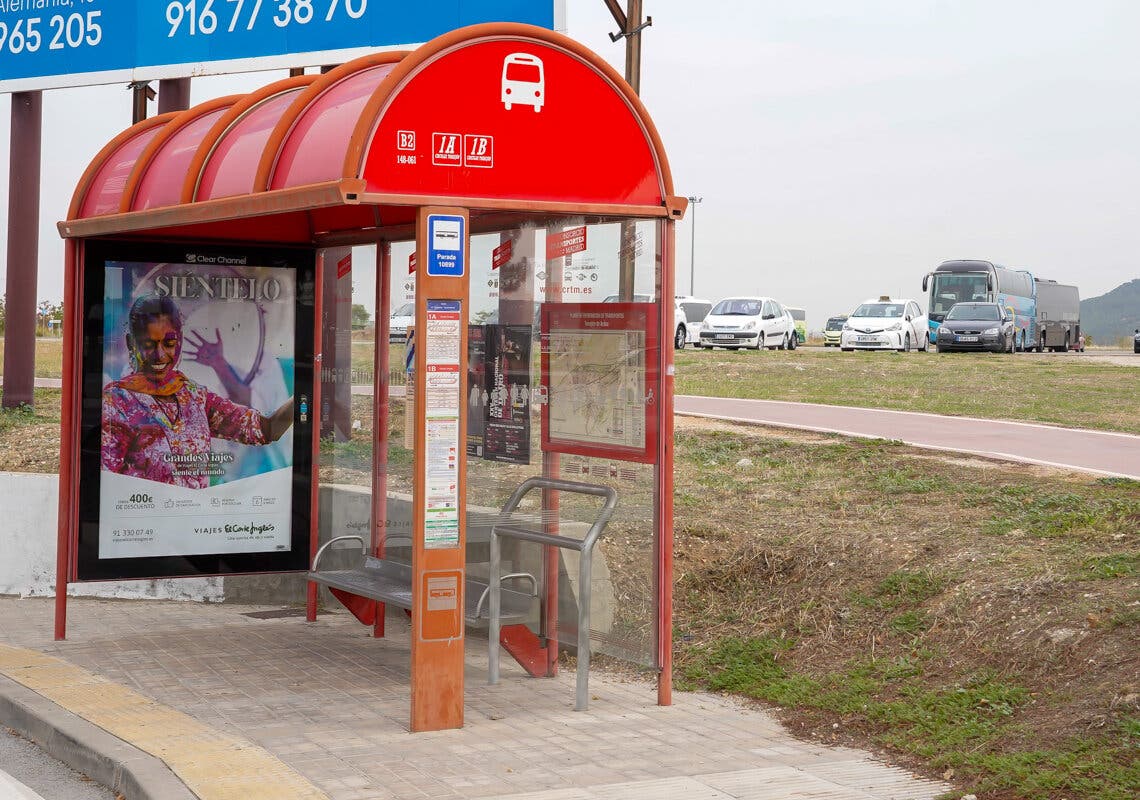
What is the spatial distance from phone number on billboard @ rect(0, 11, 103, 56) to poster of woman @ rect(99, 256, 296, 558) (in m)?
2.88

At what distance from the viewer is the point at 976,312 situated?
117 ft

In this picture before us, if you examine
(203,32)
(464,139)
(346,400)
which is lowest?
(346,400)

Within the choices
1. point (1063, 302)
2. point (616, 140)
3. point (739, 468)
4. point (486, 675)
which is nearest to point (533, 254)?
point (616, 140)

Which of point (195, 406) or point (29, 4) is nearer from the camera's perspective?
point (195, 406)

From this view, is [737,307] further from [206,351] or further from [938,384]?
[206,351]

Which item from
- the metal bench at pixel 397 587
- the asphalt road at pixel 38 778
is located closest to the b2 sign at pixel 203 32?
the metal bench at pixel 397 587

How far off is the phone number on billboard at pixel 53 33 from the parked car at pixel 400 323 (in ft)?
12.5

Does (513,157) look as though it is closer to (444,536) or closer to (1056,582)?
(444,536)

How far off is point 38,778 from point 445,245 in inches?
106

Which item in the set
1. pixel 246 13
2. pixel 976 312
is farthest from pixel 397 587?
pixel 976 312

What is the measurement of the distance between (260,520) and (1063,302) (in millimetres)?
47426

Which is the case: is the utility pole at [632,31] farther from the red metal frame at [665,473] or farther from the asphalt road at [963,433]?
the red metal frame at [665,473]

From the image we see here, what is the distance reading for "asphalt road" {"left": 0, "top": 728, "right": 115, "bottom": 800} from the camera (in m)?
5.22

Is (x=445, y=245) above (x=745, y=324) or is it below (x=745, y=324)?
below
